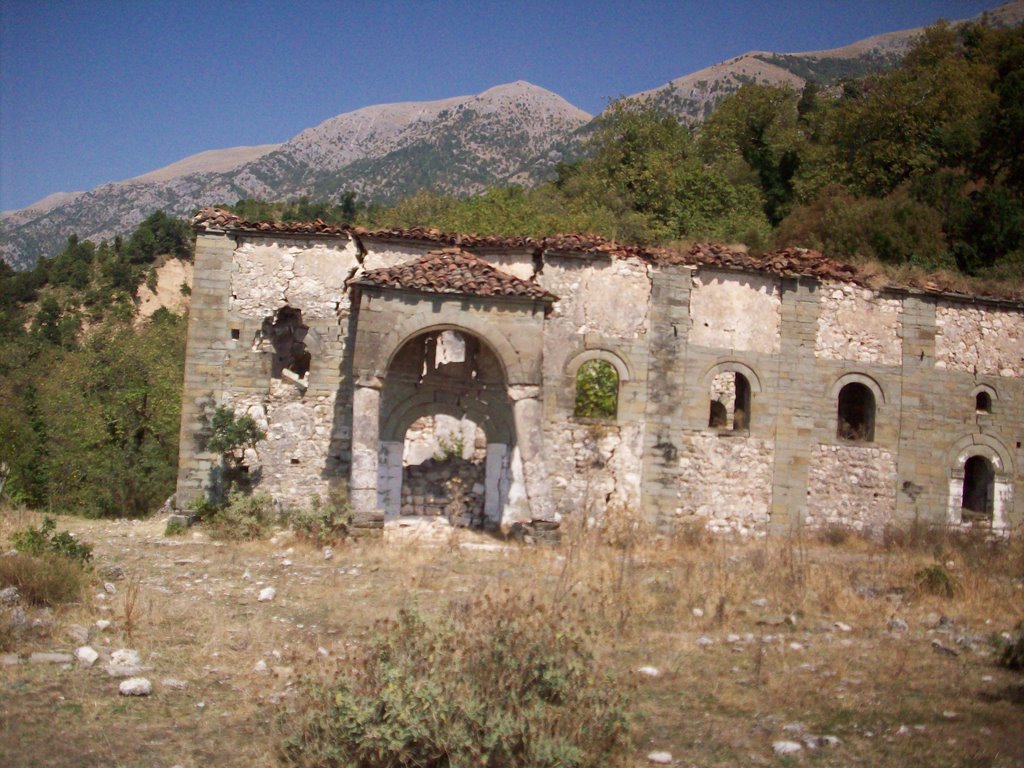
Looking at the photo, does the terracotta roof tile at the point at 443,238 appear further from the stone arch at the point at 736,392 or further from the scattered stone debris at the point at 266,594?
the scattered stone debris at the point at 266,594

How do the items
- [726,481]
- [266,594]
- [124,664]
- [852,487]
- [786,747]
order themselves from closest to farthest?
[786,747] < [124,664] < [266,594] < [726,481] < [852,487]

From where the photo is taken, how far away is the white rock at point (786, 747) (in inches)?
265

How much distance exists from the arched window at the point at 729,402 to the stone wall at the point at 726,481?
0.69m

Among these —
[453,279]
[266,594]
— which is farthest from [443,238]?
[266,594]

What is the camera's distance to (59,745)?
6.54 metres

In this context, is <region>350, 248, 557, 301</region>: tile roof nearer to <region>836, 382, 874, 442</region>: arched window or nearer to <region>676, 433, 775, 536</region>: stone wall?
<region>676, 433, 775, 536</region>: stone wall

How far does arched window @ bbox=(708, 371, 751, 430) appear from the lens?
1819cm

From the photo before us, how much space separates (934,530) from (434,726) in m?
14.6

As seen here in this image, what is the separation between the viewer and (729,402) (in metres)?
21.3

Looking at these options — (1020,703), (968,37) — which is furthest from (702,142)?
(1020,703)

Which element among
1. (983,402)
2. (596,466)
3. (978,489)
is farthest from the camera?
(978,489)

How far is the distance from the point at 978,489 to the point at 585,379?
8.66 meters

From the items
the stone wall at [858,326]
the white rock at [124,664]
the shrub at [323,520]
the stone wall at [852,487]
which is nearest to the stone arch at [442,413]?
the shrub at [323,520]

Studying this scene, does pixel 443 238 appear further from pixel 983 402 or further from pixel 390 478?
pixel 983 402
